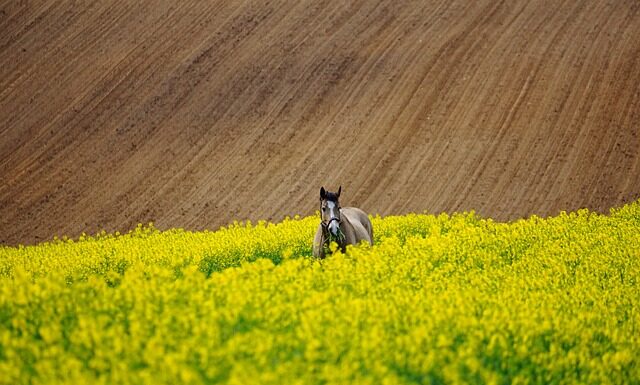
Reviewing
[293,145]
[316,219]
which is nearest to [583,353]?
[316,219]

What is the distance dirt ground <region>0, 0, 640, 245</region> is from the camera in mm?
27641

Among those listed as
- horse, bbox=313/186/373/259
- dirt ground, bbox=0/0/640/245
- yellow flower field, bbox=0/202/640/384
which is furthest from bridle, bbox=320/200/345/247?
dirt ground, bbox=0/0/640/245

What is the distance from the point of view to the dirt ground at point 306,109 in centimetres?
2764

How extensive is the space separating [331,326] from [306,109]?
1018 inches

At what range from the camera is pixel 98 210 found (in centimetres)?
2800

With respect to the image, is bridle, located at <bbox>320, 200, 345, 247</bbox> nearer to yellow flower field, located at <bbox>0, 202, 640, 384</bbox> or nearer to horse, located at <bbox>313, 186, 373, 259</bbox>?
horse, located at <bbox>313, 186, 373, 259</bbox>

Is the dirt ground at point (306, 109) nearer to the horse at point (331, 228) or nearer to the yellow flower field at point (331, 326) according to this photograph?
the horse at point (331, 228)

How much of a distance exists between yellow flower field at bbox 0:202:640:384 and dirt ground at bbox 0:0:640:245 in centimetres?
1706

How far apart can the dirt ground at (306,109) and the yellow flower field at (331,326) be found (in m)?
17.1

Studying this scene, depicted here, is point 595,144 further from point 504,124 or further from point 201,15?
point 201,15

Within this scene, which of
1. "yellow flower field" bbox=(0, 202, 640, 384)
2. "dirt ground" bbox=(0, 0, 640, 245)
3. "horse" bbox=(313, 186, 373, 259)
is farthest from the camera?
"dirt ground" bbox=(0, 0, 640, 245)

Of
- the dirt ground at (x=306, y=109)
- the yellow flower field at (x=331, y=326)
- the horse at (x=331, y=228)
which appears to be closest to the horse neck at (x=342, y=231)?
the horse at (x=331, y=228)

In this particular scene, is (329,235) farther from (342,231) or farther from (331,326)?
(331,326)

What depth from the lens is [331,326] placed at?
702cm
